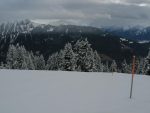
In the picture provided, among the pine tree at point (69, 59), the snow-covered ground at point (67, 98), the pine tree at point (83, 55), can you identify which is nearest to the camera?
the snow-covered ground at point (67, 98)

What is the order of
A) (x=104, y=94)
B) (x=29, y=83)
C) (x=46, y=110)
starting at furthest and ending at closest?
(x=29, y=83) < (x=104, y=94) < (x=46, y=110)

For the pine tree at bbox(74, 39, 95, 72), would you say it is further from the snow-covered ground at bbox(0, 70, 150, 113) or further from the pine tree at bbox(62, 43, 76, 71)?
the snow-covered ground at bbox(0, 70, 150, 113)

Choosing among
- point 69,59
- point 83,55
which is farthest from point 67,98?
point 83,55

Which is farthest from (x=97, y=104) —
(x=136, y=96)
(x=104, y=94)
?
(x=136, y=96)

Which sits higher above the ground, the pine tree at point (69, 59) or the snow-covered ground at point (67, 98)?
the snow-covered ground at point (67, 98)

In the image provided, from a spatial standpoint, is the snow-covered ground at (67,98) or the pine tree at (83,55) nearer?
the snow-covered ground at (67,98)

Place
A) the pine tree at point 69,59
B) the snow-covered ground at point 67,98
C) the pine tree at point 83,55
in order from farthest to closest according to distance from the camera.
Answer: the pine tree at point 83,55, the pine tree at point 69,59, the snow-covered ground at point 67,98

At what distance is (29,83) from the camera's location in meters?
15.4

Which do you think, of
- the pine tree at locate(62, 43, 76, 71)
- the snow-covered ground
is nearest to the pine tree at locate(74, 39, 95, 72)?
the pine tree at locate(62, 43, 76, 71)

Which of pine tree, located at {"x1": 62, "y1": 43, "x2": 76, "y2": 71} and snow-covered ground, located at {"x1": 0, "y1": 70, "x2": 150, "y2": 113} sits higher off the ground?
snow-covered ground, located at {"x1": 0, "y1": 70, "x2": 150, "y2": 113}

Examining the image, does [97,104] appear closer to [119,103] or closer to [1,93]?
[119,103]

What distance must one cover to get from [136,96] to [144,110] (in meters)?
2.91

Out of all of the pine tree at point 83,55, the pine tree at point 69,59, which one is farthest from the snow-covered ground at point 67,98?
the pine tree at point 83,55

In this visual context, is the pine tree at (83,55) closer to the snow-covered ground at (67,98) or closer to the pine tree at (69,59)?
the pine tree at (69,59)
